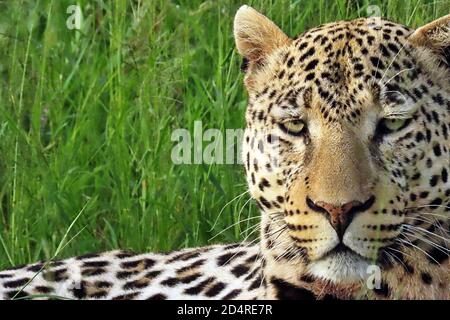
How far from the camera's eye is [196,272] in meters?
6.32

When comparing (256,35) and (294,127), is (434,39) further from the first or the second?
(256,35)

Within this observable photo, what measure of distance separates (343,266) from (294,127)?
578 mm

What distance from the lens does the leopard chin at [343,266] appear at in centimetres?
541

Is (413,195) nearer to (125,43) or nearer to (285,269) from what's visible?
(285,269)

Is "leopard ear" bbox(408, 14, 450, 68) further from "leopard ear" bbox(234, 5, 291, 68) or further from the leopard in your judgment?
"leopard ear" bbox(234, 5, 291, 68)

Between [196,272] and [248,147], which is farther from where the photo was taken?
[196,272]

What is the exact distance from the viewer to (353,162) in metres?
5.43

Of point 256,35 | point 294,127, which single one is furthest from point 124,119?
point 294,127

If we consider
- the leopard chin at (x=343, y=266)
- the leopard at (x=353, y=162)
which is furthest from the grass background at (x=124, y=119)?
the leopard chin at (x=343, y=266)

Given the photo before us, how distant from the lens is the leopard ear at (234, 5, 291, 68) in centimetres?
600

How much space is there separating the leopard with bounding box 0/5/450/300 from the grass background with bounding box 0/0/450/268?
0.81 meters
